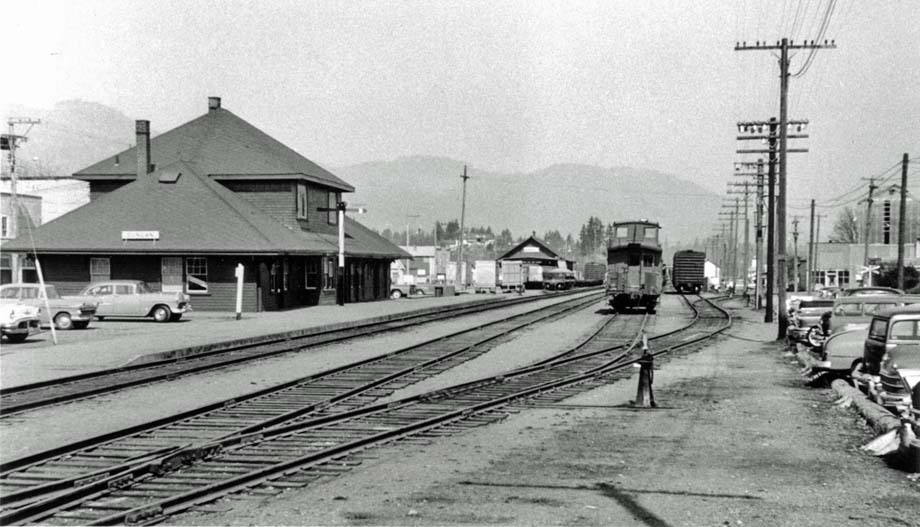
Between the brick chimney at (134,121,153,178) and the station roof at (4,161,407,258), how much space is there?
575 millimetres

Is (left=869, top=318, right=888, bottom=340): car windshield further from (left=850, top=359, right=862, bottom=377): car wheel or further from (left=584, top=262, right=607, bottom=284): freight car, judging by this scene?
(left=584, top=262, right=607, bottom=284): freight car

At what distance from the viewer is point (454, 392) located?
1562cm

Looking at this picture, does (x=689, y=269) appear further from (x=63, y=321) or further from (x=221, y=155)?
(x=63, y=321)

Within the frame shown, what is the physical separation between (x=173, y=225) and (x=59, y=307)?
11162mm

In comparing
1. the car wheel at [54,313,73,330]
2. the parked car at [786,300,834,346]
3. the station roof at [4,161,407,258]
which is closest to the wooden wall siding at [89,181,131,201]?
the station roof at [4,161,407,258]

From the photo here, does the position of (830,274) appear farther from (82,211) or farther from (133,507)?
(133,507)

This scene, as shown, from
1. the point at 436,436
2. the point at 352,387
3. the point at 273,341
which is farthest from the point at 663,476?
the point at 273,341

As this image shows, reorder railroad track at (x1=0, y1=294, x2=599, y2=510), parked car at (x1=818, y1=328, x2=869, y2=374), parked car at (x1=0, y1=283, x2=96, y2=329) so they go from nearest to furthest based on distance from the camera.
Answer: railroad track at (x1=0, y1=294, x2=599, y2=510)
parked car at (x1=818, y1=328, x2=869, y2=374)
parked car at (x1=0, y1=283, x2=96, y2=329)

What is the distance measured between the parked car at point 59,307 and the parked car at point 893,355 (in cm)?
2180

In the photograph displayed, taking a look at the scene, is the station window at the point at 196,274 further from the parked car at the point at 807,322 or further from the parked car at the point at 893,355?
the parked car at the point at 893,355

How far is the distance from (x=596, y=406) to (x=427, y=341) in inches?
442

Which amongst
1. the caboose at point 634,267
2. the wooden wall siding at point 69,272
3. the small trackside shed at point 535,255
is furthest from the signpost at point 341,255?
the small trackside shed at point 535,255

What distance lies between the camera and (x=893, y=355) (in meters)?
13.9

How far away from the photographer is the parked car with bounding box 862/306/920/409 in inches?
529
